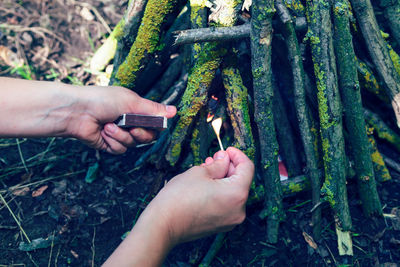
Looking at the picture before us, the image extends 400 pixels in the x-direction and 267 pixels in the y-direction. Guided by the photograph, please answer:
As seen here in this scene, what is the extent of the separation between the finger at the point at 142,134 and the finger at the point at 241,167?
2.65 feet

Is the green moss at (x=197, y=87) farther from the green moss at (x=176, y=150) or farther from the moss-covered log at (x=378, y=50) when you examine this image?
the moss-covered log at (x=378, y=50)

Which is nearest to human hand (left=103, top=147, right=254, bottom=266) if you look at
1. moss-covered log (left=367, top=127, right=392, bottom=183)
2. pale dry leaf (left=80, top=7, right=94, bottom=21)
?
moss-covered log (left=367, top=127, right=392, bottom=183)

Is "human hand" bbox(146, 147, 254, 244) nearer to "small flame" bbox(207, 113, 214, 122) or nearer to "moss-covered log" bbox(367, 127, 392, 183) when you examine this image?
"small flame" bbox(207, 113, 214, 122)

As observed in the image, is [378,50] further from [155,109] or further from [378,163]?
[155,109]

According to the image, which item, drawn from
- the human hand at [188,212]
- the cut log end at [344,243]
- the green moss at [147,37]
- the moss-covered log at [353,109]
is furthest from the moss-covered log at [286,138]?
the green moss at [147,37]

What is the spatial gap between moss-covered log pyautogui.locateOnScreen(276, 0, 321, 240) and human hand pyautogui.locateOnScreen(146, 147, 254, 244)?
0.56 meters

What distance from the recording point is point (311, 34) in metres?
2.07

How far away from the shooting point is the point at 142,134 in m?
2.50

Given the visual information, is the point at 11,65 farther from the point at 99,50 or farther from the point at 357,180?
the point at 357,180

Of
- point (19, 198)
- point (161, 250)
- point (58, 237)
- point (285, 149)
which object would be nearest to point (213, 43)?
point (285, 149)

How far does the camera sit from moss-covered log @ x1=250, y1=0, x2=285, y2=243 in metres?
1.93

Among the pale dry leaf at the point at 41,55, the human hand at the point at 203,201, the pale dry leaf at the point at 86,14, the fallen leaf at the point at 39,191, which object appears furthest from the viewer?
the pale dry leaf at the point at 86,14

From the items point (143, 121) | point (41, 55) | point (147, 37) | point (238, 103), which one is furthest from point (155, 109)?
point (41, 55)

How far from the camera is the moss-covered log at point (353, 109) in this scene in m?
2.09
